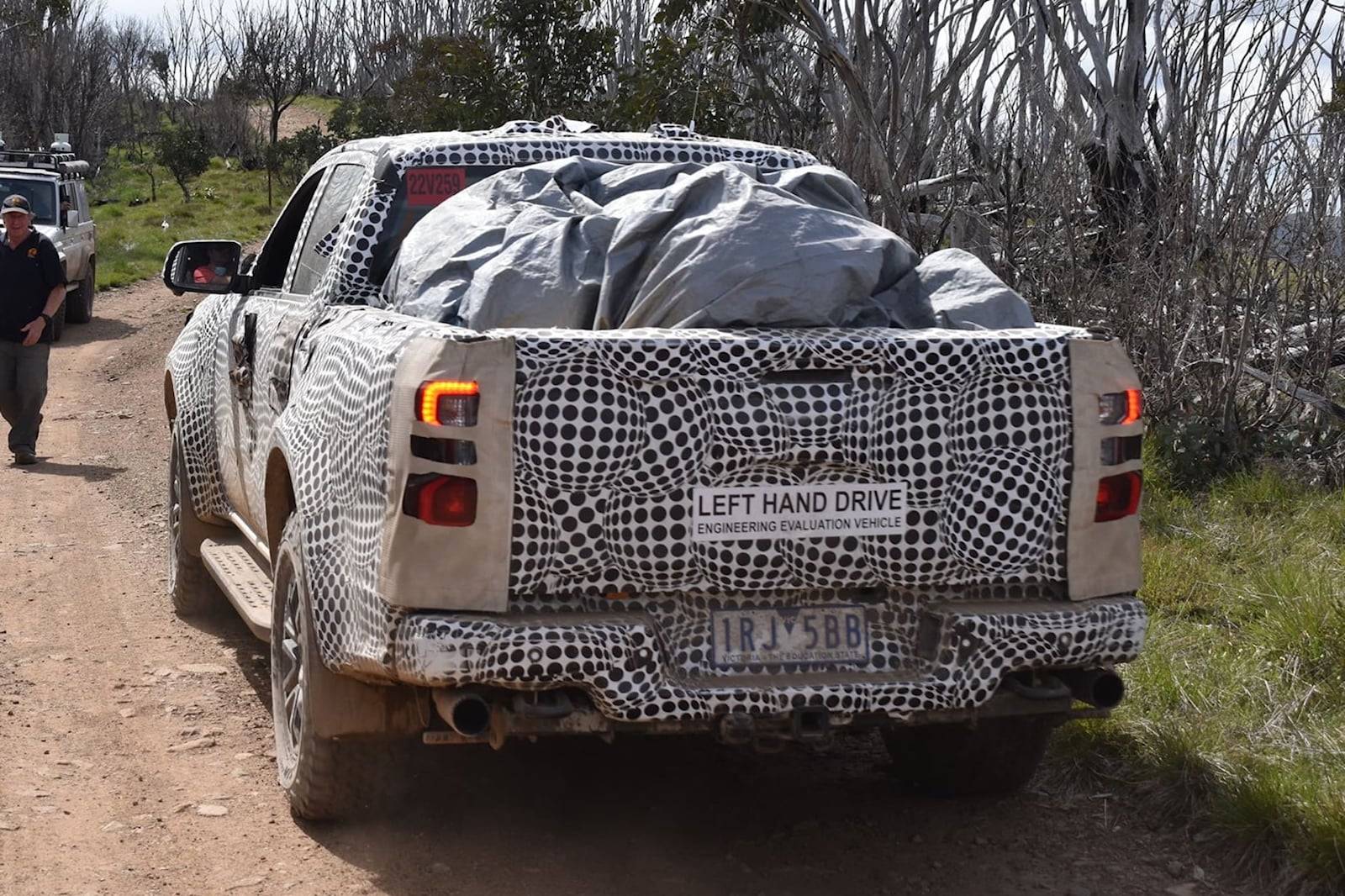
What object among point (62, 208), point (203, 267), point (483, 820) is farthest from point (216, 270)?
point (62, 208)

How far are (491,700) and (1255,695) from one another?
2655 millimetres

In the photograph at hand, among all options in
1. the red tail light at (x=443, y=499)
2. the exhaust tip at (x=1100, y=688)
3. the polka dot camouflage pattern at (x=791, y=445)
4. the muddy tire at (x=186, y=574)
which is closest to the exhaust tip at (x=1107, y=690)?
the exhaust tip at (x=1100, y=688)

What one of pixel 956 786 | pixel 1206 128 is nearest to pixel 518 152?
pixel 956 786

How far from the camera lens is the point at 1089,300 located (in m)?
8.91

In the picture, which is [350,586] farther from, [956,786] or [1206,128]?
[1206,128]

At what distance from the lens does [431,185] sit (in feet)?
16.5

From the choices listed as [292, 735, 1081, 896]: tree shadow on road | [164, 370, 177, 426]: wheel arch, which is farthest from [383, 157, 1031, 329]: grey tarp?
[164, 370, 177, 426]: wheel arch

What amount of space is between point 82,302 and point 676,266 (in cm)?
1709

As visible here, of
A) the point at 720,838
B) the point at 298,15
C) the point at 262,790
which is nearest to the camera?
the point at 720,838

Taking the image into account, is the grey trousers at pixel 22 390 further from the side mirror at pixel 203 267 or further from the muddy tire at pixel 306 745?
the muddy tire at pixel 306 745

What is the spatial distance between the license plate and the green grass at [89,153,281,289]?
850 inches

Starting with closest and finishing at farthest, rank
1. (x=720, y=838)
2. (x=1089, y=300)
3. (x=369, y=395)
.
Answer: (x=369, y=395) < (x=720, y=838) < (x=1089, y=300)

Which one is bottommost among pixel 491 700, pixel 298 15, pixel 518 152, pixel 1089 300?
pixel 491 700

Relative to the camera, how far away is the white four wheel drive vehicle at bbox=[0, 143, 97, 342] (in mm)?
17875
